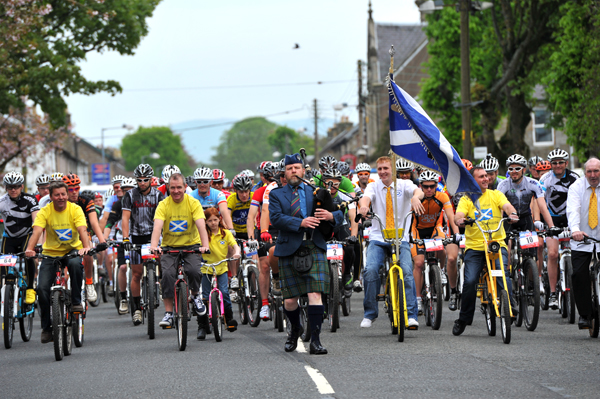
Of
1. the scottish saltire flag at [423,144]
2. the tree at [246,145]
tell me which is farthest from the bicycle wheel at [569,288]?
the tree at [246,145]

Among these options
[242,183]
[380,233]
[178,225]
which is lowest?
[380,233]

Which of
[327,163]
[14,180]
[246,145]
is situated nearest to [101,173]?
[14,180]

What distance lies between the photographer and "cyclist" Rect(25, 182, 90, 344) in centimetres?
1104

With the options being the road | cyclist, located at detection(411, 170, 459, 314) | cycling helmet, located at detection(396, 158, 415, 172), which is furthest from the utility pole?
the road

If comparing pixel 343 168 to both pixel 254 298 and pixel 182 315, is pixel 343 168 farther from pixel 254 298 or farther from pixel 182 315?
pixel 182 315

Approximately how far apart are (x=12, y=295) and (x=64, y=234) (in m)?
1.35

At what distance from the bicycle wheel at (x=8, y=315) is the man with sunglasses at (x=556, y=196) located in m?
7.26

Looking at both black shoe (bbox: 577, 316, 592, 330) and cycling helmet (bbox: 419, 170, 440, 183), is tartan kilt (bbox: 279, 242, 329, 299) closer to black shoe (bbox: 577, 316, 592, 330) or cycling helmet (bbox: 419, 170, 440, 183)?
black shoe (bbox: 577, 316, 592, 330)

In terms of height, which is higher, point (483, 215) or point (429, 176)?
point (429, 176)

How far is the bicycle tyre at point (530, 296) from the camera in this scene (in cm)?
1138

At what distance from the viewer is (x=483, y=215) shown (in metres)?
11.3

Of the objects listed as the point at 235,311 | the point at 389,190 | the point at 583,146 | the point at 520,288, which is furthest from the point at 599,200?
the point at 583,146

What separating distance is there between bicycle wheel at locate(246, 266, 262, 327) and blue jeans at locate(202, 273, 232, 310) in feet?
2.36

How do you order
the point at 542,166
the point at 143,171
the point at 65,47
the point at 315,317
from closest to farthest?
the point at 315,317
the point at 143,171
the point at 542,166
the point at 65,47
